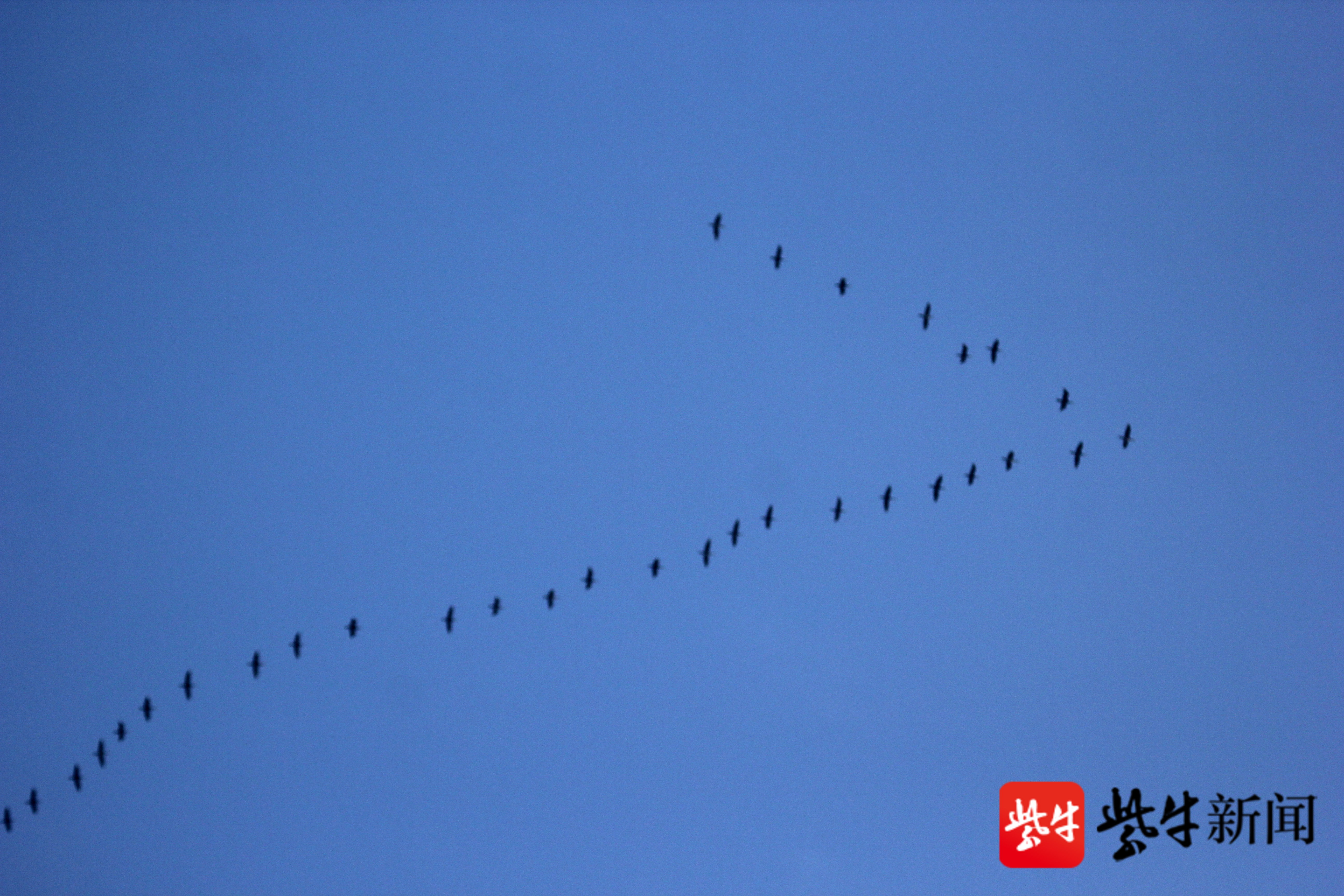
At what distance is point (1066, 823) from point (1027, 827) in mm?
1726

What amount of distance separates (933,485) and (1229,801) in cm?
2178

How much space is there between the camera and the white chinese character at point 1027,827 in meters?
78.7

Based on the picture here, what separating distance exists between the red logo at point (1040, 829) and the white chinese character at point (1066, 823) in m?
0.02

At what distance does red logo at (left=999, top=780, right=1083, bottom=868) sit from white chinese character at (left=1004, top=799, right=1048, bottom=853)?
16 mm

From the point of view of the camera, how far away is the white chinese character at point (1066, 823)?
259ft

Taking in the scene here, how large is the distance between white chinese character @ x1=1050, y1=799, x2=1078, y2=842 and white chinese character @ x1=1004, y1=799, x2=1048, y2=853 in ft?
0.29

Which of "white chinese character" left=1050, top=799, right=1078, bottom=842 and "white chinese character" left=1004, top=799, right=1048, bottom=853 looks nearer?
"white chinese character" left=1004, top=799, right=1048, bottom=853

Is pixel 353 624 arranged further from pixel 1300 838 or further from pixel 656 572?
pixel 1300 838

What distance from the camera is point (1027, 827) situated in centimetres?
7888

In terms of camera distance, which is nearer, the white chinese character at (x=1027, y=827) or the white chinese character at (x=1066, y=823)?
the white chinese character at (x=1027, y=827)

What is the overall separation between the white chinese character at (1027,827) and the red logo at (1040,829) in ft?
0.05

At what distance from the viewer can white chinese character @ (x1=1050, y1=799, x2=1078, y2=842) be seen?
7888 cm

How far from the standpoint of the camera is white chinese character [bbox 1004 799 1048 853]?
78.7m

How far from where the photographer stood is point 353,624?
293 ft
